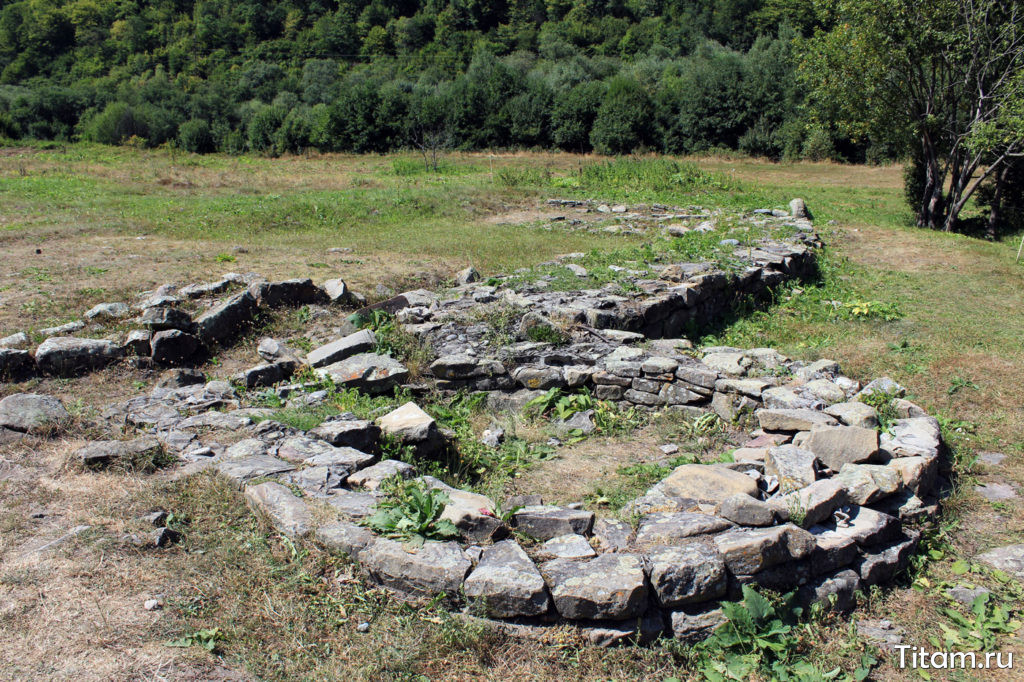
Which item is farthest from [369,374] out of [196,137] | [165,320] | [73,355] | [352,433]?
[196,137]

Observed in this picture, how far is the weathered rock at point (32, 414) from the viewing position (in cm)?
520

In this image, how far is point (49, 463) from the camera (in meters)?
4.75

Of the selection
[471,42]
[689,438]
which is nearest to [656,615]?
[689,438]

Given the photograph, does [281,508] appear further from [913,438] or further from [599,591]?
[913,438]

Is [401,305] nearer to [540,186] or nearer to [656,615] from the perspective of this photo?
[656,615]

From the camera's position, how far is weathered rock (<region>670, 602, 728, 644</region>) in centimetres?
365

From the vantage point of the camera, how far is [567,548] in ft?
12.9

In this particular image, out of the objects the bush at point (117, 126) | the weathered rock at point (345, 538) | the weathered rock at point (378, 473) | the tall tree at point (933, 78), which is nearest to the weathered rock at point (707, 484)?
the weathered rock at point (378, 473)

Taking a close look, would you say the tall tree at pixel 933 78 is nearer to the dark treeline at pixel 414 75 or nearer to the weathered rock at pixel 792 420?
the dark treeline at pixel 414 75

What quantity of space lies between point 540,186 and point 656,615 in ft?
60.4

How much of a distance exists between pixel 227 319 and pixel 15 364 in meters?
2.15

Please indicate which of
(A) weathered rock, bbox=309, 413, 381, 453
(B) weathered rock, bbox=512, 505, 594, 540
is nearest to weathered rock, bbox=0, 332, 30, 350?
(A) weathered rock, bbox=309, 413, 381, 453

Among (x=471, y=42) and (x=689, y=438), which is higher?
(x=471, y=42)

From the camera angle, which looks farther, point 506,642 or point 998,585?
point 998,585
